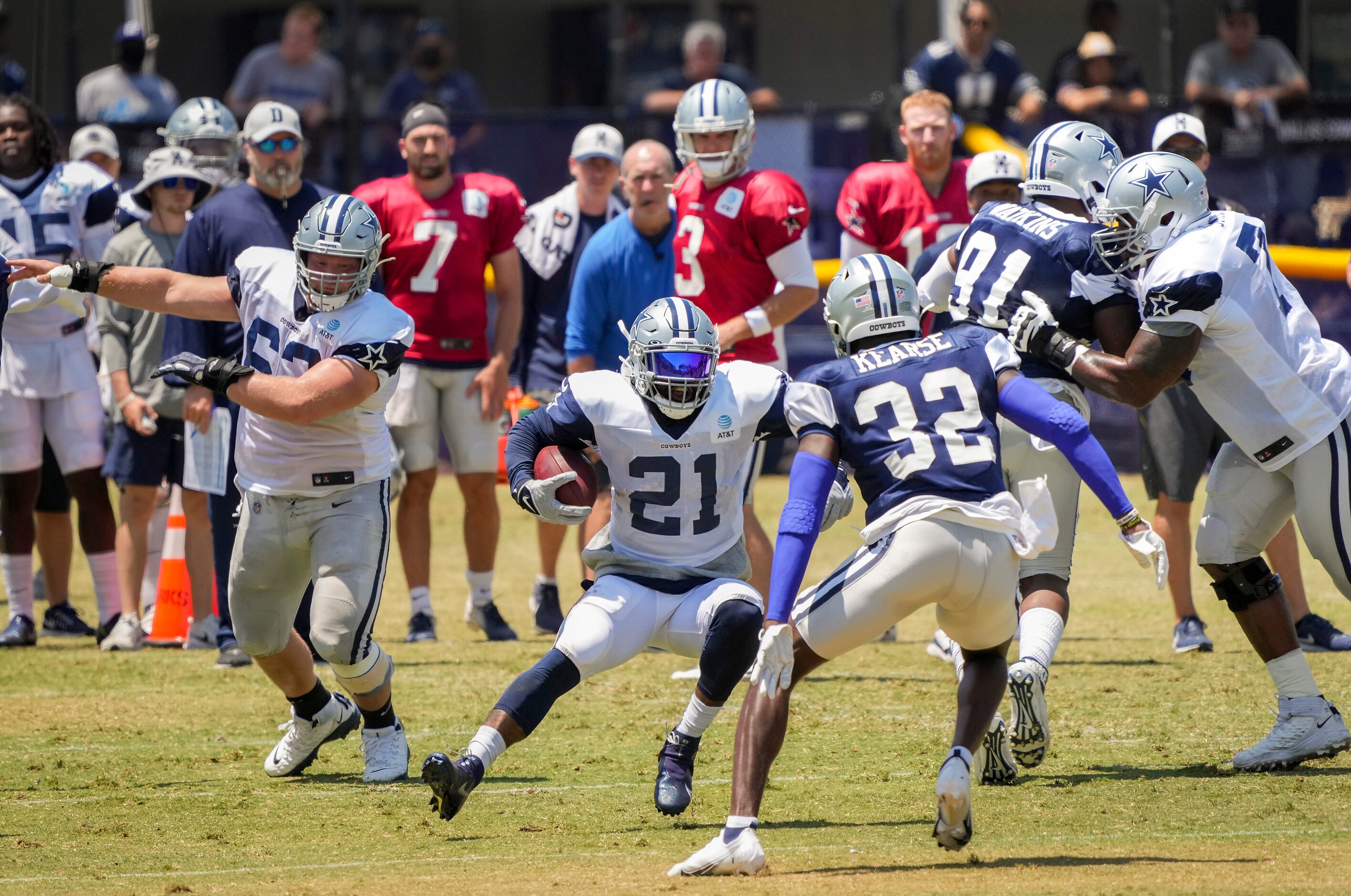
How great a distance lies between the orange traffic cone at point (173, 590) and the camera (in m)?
8.71

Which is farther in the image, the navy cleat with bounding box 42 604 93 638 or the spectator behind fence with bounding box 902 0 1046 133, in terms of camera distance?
the spectator behind fence with bounding box 902 0 1046 133

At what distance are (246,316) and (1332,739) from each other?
3.96 m

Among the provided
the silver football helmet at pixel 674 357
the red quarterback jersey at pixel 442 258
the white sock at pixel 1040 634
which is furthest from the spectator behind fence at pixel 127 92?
the white sock at pixel 1040 634

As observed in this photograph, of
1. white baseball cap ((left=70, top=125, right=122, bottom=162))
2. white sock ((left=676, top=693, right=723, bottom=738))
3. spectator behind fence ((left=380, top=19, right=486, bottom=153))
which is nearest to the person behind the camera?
white sock ((left=676, top=693, right=723, bottom=738))

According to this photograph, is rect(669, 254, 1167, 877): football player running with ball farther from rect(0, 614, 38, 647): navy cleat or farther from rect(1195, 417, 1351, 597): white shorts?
rect(0, 614, 38, 647): navy cleat

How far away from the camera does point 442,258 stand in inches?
341

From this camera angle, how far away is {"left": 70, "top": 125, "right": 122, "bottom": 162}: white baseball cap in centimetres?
971

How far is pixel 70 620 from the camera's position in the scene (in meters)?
8.98

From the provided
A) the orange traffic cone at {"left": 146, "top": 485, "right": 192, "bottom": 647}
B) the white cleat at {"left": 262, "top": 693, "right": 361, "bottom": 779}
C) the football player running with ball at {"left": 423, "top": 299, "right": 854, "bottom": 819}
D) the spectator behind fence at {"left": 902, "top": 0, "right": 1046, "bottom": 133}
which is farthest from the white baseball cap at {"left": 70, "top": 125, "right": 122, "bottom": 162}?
the spectator behind fence at {"left": 902, "top": 0, "right": 1046, "bottom": 133}

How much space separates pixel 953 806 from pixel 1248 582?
74.1 inches

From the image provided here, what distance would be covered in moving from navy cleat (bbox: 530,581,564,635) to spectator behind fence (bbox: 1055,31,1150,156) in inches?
228

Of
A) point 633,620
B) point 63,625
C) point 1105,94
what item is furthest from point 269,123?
point 1105,94

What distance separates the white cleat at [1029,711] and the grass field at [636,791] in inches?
6.3

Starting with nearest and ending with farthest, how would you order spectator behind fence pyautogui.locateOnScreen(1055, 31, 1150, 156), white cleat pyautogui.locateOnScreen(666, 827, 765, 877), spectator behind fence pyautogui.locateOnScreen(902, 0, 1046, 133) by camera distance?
white cleat pyautogui.locateOnScreen(666, 827, 765, 877) < spectator behind fence pyautogui.locateOnScreen(1055, 31, 1150, 156) < spectator behind fence pyautogui.locateOnScreen(902, 0, 1046, 133)
